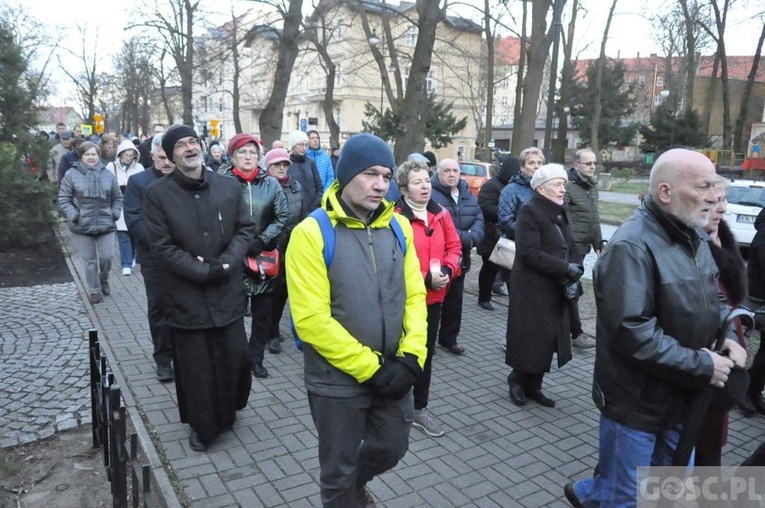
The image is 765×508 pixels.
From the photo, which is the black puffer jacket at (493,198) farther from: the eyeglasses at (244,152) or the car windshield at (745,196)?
the car windshield at (745,196)

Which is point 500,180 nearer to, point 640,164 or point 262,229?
point 262,229

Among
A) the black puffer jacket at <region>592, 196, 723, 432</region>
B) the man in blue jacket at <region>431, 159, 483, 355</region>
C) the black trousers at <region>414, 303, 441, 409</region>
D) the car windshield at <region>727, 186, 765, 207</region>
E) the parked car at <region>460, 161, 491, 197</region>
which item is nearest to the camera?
the black puffer jacket at <region>592, 196, 723, 432</region>

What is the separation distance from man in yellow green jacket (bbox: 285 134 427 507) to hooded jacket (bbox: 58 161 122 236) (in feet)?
19.1

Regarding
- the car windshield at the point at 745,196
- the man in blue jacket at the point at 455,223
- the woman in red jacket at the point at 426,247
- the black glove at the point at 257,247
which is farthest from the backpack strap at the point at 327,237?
the car windshield at the point at 745,196

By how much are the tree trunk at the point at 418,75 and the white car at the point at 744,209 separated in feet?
22.8

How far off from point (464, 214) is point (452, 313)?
1.04 meters

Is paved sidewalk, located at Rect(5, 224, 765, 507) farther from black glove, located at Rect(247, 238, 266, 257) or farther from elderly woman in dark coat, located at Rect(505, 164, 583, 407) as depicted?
black glove, located at Rect(247, 238, 266, 257)

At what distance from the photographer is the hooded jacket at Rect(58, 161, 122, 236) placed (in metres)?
7.64

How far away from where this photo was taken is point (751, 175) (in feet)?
100.0

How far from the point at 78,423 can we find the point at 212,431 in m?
1.23

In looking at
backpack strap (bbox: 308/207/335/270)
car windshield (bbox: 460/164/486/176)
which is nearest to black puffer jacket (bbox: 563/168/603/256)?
backpack strap (bbox: 308/207/335/270)

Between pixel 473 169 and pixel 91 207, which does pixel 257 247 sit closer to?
pixel 91 207

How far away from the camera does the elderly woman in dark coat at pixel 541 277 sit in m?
4.69

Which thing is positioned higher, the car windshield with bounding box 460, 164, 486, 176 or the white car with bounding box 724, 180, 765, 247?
the car windshield with bounding box 460, 164, 486, 176
